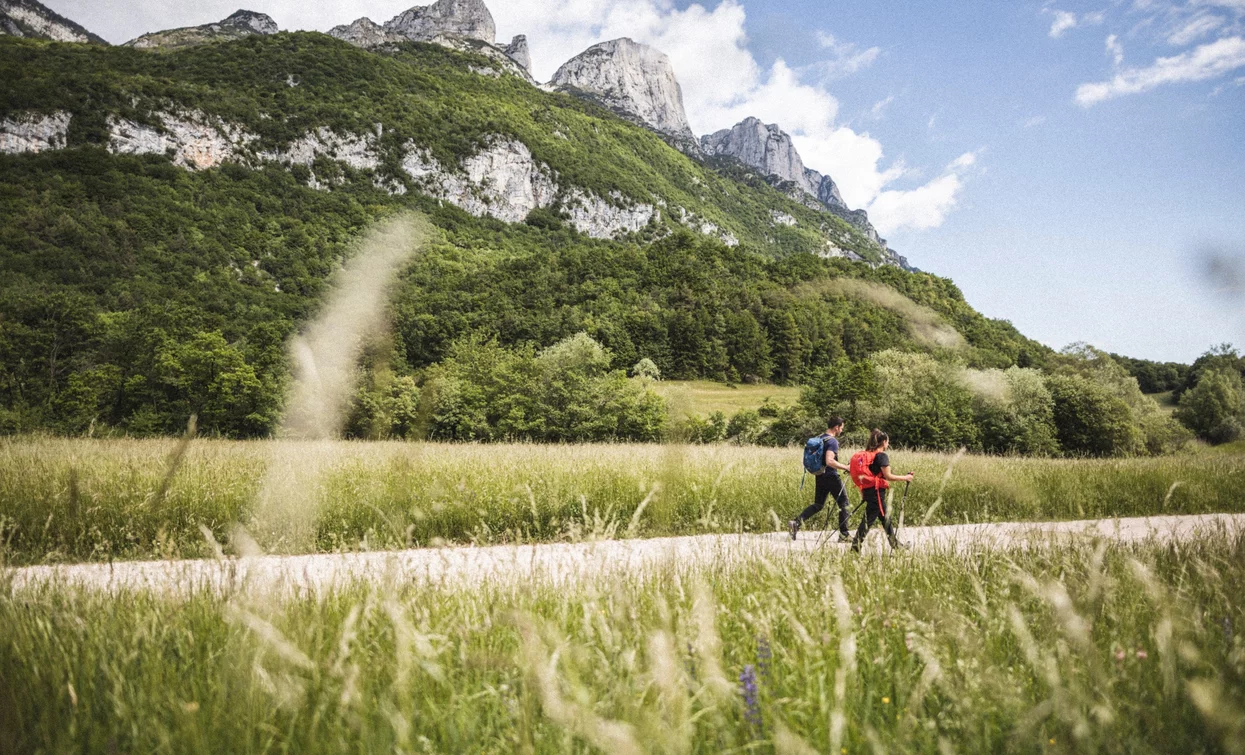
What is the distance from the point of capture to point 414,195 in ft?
446

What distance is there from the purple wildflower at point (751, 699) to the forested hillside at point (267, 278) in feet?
41.8

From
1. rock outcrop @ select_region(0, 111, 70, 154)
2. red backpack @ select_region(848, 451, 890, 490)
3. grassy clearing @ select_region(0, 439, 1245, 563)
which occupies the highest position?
rock outcrop @ select_region(0, 111, 70, 154)

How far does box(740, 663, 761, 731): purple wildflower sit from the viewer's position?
1.77m

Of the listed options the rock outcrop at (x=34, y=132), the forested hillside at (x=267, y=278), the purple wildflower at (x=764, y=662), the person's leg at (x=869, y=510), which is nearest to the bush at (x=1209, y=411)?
the forested hillside at (x=267, y=278)

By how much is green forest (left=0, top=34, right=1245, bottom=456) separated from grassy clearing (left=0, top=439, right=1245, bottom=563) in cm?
156

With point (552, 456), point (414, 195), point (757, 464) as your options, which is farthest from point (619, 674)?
point (414, 195)

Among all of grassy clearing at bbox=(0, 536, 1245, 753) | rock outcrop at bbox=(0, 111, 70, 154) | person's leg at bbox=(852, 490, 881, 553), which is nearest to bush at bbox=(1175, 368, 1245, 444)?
person's leg at bbox=(852, 490, 881, 553)

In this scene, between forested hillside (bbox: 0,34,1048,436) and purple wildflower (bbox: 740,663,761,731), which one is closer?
purple wildflower (bbox: 740,663,761,731)

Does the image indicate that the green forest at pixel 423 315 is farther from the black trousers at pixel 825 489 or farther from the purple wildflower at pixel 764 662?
the black trousers at pixel 825 489

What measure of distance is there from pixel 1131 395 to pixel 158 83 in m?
176

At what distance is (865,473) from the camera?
7.40 m

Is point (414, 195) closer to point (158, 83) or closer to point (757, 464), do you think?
point (158, 83)

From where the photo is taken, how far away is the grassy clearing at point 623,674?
5.00 feet

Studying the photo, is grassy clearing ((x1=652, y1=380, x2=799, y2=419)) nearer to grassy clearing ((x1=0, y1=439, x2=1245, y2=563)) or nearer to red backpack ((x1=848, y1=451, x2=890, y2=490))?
grassy clearing ((x1=0, y1=439, x2=1245, y2=563))
